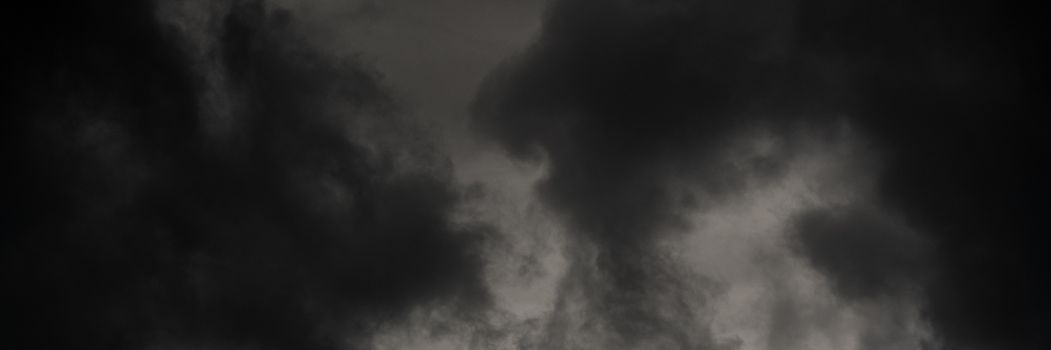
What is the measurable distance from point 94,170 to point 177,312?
3164 centimetres

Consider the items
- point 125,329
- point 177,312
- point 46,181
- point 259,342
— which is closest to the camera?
point 46,181

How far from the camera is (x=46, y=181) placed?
10731cm

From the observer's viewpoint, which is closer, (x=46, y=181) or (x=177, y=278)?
(x=46, y=181)

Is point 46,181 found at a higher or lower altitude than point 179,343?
higher

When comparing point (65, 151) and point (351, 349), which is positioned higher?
point (65, 151)

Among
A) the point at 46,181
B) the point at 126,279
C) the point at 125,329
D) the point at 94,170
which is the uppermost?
the point at 94,170

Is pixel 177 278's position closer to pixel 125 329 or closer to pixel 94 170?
pixel 125 329

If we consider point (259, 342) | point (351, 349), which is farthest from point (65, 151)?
point (351, 349)

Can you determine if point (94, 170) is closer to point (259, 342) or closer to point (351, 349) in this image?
point (259, 342)

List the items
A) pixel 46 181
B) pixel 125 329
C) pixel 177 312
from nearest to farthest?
pixel 46 181, pixel 125 329, pixel 177 312

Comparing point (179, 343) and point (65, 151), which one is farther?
point (179, 343)

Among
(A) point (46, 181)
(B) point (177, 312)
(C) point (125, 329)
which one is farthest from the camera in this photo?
(B) point (177, 312)

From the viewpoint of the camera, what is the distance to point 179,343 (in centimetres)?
11875

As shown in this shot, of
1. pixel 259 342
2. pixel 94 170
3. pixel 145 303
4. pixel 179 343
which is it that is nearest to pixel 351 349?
pixel 259 342
